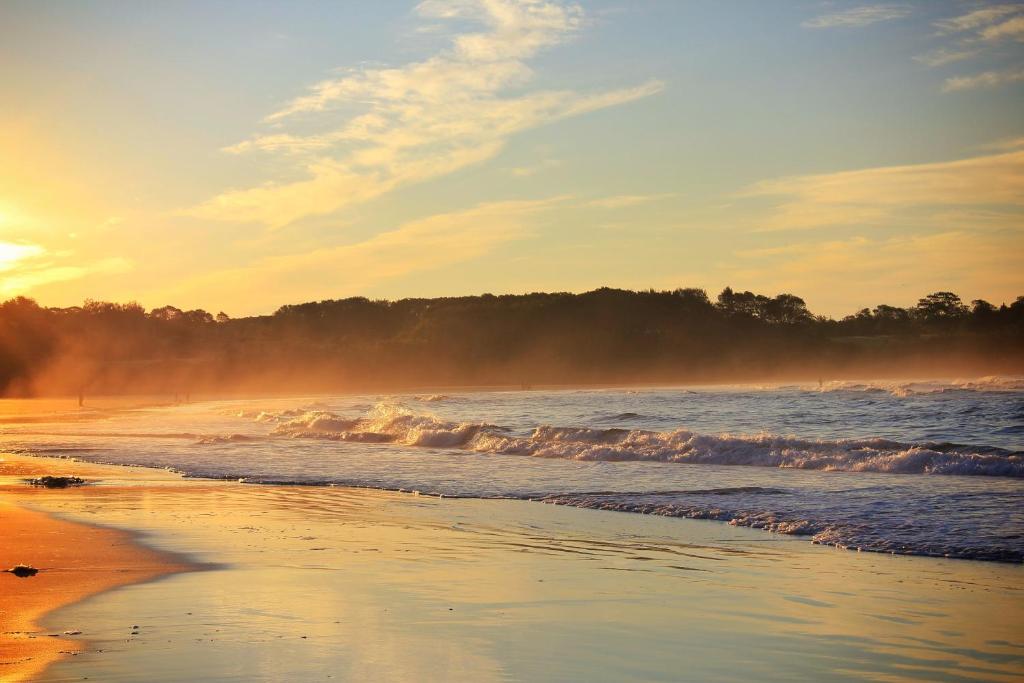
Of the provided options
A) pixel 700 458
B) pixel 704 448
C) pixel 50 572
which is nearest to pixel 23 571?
pixel 50 572

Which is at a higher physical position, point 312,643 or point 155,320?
point 155,320

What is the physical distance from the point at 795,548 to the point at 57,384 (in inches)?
3839

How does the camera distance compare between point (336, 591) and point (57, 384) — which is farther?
point (57, 384)

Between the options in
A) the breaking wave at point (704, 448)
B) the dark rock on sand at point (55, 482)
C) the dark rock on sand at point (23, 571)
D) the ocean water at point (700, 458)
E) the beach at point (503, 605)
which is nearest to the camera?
the beach at point (503, 605)

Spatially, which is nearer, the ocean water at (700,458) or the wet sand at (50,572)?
the wet sand at (50,572)

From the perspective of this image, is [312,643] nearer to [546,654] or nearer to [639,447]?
[546,654]

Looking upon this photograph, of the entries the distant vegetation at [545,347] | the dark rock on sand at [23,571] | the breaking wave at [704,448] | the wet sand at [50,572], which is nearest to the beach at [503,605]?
the wet sand at [50,572]

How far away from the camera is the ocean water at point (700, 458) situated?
11.6 meters

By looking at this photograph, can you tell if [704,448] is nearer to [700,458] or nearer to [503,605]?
[700,458]

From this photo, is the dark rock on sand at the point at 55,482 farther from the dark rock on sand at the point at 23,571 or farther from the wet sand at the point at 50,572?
the dark rock on sand at the point at 23,571

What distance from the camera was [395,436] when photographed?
28.2 meters

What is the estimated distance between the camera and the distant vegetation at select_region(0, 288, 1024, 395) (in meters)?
93.6

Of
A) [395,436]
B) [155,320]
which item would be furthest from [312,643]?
[155,320]

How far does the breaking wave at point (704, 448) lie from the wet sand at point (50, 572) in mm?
11706
